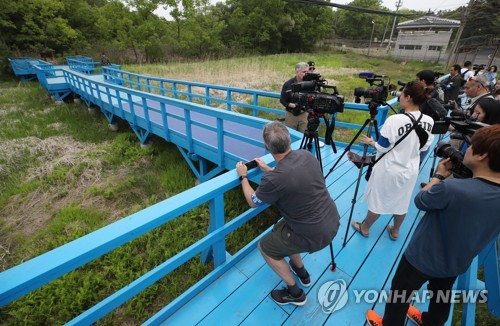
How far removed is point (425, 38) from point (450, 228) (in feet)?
120

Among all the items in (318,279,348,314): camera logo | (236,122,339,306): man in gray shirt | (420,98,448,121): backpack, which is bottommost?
(318,279,348,314): camera logo

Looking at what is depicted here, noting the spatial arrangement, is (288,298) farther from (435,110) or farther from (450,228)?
(435,110)

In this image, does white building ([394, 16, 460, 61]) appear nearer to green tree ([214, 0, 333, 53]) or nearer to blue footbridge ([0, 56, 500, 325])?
green tree ([214, 0, 333, 53])

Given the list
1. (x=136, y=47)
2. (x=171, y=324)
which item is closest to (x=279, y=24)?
(x=136, y=47)

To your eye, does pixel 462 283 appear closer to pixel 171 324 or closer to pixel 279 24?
pixel 171 324

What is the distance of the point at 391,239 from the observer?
8.21 feet

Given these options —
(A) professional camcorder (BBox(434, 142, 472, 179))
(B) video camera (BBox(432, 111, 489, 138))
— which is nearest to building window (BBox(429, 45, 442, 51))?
(B) video camera (BBox(432, 111, 489, 138))

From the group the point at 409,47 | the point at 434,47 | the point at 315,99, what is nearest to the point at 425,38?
the point at 434,47

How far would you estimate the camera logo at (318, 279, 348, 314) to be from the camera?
1.87 metres

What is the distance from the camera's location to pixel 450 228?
124 centimetres

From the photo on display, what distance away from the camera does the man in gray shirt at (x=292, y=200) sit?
1.56 m

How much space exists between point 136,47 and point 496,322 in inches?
1095

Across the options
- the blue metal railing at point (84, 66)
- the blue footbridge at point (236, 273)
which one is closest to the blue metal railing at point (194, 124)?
the blue footbridge at point (236, 273)

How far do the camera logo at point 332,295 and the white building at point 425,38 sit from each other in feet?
106
